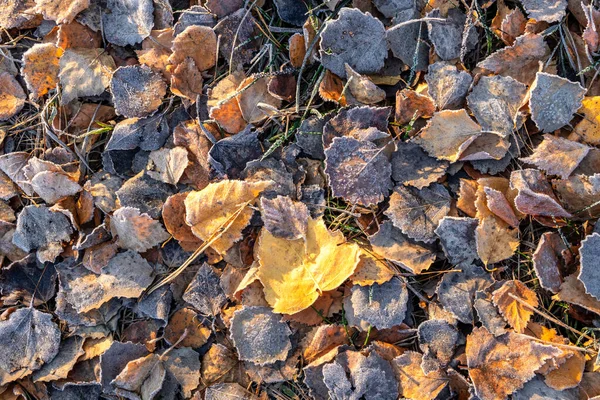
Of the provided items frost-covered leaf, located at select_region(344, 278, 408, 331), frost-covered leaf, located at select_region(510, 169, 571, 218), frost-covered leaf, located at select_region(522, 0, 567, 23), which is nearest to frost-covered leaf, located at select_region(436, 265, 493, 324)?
frost-covered leaf, located at select_region(344, 278, 408, 331)

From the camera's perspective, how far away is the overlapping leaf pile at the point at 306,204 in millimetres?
1842

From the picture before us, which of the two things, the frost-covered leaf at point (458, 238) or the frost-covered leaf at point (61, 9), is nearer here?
the frost-covered leaf at point (458, 238)

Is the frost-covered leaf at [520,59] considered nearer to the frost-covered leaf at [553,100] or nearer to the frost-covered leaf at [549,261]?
the frost-covered leaf at [553,100]

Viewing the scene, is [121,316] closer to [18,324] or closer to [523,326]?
[18,324]

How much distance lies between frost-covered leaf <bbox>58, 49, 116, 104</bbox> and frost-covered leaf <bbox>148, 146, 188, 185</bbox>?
0.40 m

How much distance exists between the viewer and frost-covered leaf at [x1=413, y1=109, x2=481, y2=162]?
6.16 ft

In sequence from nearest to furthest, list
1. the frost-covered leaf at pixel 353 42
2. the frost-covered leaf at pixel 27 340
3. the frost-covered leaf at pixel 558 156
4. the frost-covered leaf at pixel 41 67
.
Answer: the frost-covered leaf at pixel 558 156
the frost-covered leaf at pixel 353 42
the frost-covered leaf at pixel 27 340
the frost-covered leaf at pixel 41 67

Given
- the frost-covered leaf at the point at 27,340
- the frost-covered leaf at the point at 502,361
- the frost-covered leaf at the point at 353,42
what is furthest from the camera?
the frost-covered leaf at the point at 27,340

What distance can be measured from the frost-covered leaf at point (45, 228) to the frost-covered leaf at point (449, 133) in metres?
1.52

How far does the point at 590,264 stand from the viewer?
1.75 m

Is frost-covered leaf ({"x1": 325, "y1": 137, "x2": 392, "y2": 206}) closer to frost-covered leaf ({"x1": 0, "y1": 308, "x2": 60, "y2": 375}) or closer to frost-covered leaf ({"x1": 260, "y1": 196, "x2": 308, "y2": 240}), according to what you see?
frost-covered leaf ({"x1": 260, "y1": 196, "x2": 308, "y2": 240})

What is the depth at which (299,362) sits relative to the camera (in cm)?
195

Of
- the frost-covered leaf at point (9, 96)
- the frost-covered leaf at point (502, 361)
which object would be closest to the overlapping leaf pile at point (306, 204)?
the frost-covered leaf at point (502, 361)

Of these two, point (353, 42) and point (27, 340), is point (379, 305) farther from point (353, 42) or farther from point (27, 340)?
Result: point (27, 340)
